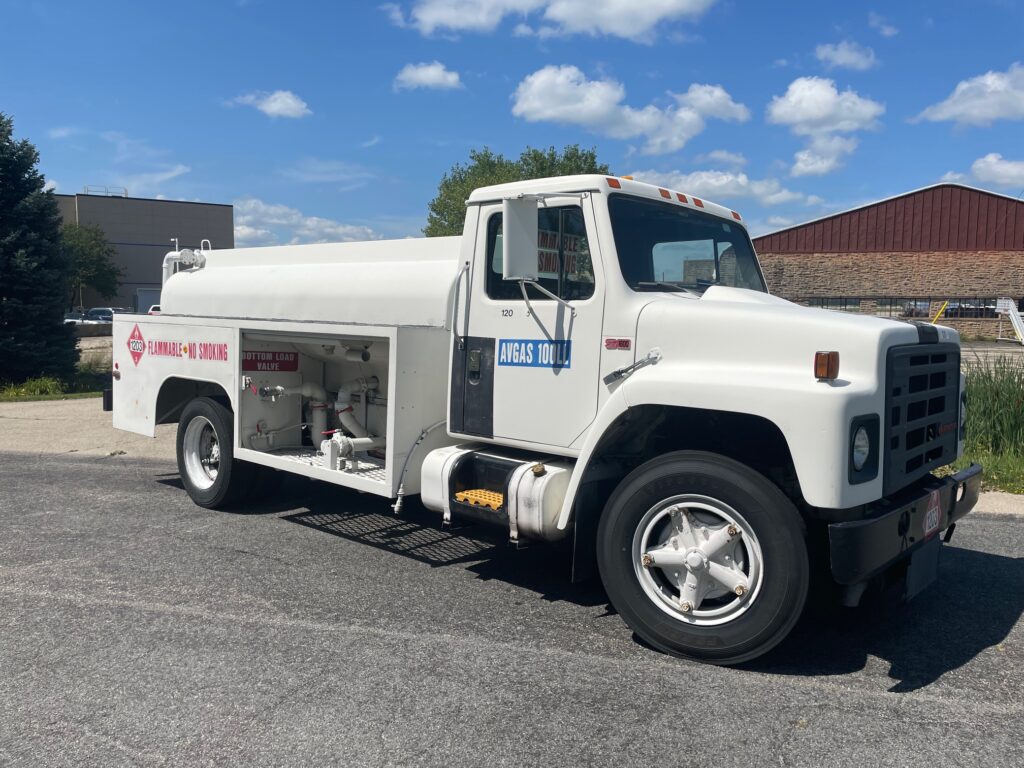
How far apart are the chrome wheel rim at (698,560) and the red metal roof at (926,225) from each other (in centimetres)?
3552

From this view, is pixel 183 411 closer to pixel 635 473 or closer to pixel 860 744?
pixel 635 473

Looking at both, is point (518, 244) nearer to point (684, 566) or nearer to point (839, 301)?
point (684, 566)

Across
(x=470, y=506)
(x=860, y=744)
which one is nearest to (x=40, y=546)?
(x=470, y=506)

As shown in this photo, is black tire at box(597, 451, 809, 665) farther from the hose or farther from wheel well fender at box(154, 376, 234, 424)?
wheel well fender at box(154, 376, 234, 424)

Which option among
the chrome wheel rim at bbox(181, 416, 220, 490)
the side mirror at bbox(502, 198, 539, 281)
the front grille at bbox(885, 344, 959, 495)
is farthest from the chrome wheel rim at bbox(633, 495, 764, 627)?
the chrome wheel rim at bbox(181, 416, 220, 490)

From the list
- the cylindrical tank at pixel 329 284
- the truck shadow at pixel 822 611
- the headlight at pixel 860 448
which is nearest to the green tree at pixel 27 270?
the cylindrical tank at pixel 329 284

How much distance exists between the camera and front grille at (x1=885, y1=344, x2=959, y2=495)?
386 cm

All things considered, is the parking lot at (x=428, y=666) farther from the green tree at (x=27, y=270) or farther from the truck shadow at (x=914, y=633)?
the green tree at (x=27, y=270)

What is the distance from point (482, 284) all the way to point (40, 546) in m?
3.76

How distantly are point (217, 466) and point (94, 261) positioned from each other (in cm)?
5423

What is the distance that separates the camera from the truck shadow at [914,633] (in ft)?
13.3

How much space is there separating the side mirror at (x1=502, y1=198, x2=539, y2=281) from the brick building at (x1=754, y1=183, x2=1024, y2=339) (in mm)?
31531

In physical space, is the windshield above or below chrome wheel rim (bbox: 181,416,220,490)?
above

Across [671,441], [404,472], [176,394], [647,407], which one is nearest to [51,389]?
[176,394]
